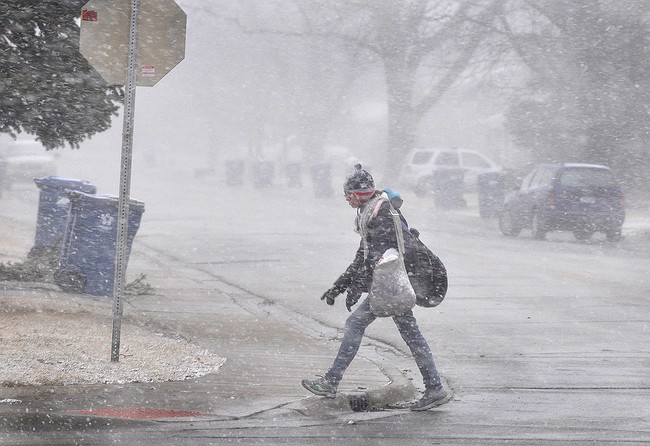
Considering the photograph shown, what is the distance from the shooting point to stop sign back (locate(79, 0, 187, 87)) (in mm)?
7668

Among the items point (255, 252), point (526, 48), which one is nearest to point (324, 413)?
point (255, 252)

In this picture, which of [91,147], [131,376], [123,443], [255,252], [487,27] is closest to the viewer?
[123,443]

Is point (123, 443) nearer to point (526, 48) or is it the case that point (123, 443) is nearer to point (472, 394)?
point (472, 394)

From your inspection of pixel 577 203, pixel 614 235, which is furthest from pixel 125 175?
pixel 614 235

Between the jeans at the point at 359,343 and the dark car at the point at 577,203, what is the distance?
53.5 feet

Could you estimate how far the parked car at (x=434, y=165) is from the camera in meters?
37.8

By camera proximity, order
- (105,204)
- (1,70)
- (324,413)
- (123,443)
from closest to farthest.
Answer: (123,443) → (324,413) → (1,70) → (105,204)

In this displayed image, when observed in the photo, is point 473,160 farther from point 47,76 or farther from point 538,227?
point 47,76

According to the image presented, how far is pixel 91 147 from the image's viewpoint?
112125 mm

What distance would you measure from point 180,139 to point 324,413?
81.2 m

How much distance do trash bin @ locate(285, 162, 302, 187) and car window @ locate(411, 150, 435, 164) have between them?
35.0 ft

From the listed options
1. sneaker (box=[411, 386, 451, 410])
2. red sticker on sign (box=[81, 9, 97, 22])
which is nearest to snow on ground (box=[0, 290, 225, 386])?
sneaker (box=[411, 386, 451, 410])

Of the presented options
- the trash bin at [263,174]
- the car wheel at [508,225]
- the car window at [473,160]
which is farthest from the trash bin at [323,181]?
the car wheel at [508,225]

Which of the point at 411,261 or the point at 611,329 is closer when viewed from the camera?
the point at 411,261
